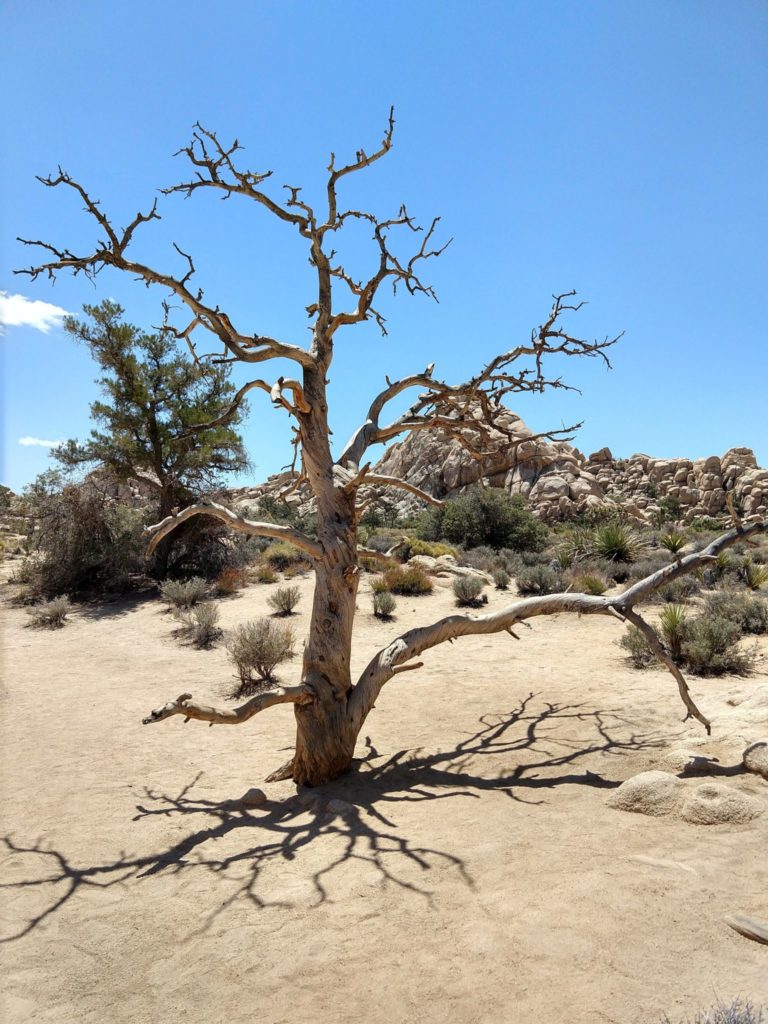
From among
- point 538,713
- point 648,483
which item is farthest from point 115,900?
point 648,483

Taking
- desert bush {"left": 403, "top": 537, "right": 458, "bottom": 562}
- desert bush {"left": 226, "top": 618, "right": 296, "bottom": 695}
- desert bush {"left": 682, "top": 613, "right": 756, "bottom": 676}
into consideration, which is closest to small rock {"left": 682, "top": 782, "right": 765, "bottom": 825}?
desert bush {"left": 682, "top": 613, "right": 756, "bottom": 676}

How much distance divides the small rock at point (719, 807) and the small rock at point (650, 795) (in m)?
0.13

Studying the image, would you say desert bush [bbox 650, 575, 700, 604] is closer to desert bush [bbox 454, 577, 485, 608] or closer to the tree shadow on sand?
desert bush [bbox 454, 577, 485, 608]

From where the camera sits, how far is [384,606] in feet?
44.1

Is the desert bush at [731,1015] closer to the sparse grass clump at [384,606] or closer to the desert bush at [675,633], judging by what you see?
the desert bush at [675,633]

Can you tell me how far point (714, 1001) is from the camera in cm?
258

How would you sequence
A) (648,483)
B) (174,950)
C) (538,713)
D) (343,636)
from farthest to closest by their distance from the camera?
(648,483) → (538,713) → (343,636) → (174,950)

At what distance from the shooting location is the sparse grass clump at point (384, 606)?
1345 cm

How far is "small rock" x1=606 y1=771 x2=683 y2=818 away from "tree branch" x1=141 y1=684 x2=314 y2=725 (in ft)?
8.98

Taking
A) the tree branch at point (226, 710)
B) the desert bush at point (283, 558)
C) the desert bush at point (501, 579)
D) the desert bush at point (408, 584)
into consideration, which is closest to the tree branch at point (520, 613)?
the tree branch at point (226, 710)

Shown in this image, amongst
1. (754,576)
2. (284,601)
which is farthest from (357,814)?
(754,576)

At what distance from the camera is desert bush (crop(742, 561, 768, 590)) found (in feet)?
43.9

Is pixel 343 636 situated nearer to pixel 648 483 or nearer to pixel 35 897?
pixel 35 897

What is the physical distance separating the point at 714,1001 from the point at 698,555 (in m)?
3.91
